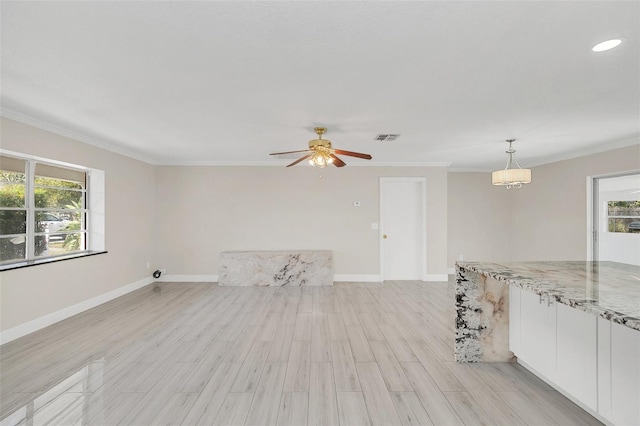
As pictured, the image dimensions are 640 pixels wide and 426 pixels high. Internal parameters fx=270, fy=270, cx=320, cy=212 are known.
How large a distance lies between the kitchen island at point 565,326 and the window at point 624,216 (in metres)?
2.57

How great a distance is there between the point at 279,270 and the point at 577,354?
171 inches

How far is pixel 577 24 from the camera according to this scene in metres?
1.58

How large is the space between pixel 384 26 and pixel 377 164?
4.18 metres

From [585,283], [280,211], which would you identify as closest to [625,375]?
[585,283]

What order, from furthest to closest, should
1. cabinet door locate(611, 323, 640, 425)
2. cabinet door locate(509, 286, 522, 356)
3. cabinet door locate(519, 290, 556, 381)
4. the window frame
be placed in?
the window frame, cabinet door locate(509, 286, 522, 356), cabinet door locate(519, 290, 556, 381), cabinet door locate(611, 323, 640, 425)

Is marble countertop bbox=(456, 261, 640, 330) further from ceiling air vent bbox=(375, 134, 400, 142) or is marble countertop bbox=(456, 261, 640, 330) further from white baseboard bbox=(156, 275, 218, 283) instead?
white baseboard bbox=(156, 275, 218, 283)

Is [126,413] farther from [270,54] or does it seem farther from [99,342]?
[270,54]

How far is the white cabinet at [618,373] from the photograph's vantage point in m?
1.50

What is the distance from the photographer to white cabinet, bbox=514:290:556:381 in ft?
6.71

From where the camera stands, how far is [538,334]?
2.19 meters

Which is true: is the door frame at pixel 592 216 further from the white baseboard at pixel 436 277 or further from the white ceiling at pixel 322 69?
the white baseboard at pixel 436 277

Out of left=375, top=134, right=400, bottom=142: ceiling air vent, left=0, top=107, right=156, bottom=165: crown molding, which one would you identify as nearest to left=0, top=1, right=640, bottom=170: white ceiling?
left=0, top=107, right=156, bottom=165: crown molding

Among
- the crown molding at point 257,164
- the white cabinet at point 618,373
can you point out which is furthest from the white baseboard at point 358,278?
the white cabinet at point 618,373

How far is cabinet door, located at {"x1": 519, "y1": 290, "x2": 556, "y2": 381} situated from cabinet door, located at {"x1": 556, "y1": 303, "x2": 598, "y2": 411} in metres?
0.06
